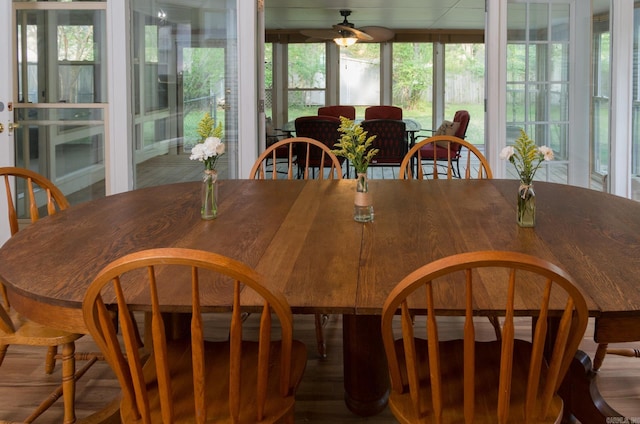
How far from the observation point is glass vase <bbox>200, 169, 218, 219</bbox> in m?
2.35

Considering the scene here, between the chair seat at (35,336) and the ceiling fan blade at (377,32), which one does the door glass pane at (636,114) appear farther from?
the ceiling fan blade at (377,32)

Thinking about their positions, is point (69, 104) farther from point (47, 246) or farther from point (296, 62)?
point (296, 62)

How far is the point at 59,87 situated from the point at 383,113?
6528 millimetres

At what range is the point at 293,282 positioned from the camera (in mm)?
1689

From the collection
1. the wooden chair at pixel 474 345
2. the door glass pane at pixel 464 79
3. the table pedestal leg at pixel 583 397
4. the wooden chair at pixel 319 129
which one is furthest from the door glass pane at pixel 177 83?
the door glass pane at pixel 464 79

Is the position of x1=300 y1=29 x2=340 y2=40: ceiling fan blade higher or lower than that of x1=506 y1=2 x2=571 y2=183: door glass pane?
higher

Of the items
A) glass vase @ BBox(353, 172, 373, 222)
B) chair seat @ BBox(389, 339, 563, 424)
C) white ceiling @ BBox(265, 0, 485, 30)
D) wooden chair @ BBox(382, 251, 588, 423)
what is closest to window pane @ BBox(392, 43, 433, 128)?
white ceiling @ BBox(265, 0, 485, 30)

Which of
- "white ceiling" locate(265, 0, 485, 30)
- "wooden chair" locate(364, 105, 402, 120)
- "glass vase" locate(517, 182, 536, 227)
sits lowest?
"glass vase" locate(517, 182, 536, 227)

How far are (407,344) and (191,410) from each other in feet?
1.76

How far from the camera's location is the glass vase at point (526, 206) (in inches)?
86.2

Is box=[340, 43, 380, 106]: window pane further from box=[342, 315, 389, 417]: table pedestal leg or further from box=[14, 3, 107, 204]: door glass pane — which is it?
box=[342, 315, 389, 417]: table pedestal leg

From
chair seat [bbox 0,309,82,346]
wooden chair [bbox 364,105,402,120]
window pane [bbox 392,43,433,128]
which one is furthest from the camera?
window pane [bbox 392,43,433,128]

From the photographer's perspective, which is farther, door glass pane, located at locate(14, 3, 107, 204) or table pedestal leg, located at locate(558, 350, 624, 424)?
door glass pane, located at locate(14, 3, 107, 204)

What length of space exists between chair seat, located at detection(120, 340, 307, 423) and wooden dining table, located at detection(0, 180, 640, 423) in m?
0.26
